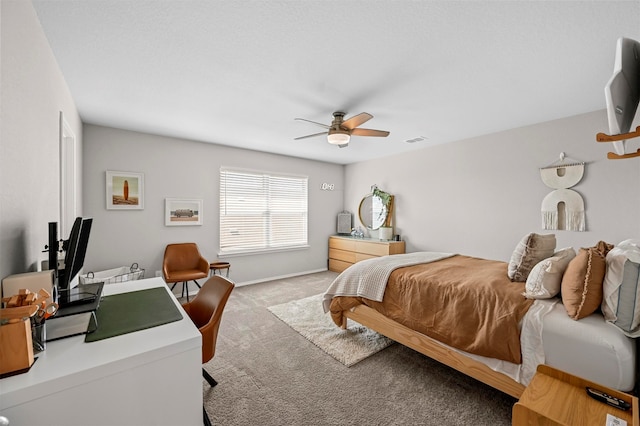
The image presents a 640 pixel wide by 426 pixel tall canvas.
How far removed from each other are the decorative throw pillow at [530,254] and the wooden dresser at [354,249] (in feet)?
8.51

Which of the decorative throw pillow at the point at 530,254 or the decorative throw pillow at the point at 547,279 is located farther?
the decorative throw pillow at the point at 530,254

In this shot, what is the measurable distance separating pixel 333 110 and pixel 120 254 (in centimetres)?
348

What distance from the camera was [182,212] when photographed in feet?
13.7

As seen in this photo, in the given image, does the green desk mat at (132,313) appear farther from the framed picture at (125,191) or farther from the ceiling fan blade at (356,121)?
the framed picture at (125,191)

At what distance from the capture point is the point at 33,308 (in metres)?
0.95

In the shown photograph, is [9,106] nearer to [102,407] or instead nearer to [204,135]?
[102,407]

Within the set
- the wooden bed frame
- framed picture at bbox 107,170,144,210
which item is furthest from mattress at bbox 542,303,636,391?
framed picture at bbox 107,170,144,210

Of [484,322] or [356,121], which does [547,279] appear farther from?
[356,121]

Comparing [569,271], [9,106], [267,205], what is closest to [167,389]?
[9,106]

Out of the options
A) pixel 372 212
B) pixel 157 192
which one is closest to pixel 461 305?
pixel 372 212

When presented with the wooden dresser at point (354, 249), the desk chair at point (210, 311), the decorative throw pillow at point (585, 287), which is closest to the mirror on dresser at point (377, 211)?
the wooden dresser at point (354, 249)

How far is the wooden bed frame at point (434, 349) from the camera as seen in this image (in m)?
1.79

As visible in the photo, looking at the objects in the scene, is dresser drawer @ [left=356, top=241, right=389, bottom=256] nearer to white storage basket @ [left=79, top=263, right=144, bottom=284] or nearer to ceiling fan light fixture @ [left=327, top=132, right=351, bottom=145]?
ceiling fan light fixture @ [left=327, top=132, right=351, bottom=145]

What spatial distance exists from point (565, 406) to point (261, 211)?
459 cm
